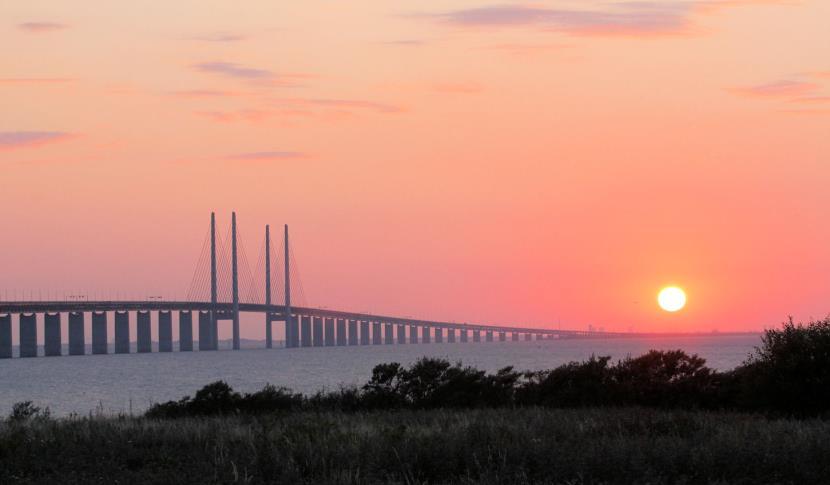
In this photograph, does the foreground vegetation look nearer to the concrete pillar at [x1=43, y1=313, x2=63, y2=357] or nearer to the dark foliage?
the dark foliage

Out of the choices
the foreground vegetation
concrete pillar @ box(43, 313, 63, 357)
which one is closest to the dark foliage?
the foreground vegetation

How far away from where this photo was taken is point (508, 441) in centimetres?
2042

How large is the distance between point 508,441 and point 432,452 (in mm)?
1541

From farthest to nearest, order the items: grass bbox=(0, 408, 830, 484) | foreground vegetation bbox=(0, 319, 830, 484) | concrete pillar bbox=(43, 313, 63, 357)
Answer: concrete pillar bbox=(43, 313, 63, 357) → foreground vegetation bbox=(0, 319, 830, 484) → grass bbox=(0, 408, 830, 484)

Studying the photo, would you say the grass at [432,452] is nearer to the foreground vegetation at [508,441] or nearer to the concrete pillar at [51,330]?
the foreground vegetation at [508,441]

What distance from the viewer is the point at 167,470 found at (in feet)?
62.6

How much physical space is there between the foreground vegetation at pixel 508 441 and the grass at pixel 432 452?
0.11 ft

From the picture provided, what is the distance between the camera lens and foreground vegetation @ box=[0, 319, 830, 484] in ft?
59.8

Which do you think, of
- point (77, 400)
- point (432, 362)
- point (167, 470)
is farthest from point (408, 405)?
point (77, 400)

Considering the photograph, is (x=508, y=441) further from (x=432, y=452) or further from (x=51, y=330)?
(x=51, y=330)

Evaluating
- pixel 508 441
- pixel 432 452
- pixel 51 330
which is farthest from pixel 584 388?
pixel 51 330

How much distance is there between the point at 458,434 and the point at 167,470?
4.97 metres

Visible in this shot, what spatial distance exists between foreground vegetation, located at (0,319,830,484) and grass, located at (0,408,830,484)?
34mm

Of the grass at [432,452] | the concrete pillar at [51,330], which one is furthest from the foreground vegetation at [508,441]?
the concrete pillar at [51,330]
